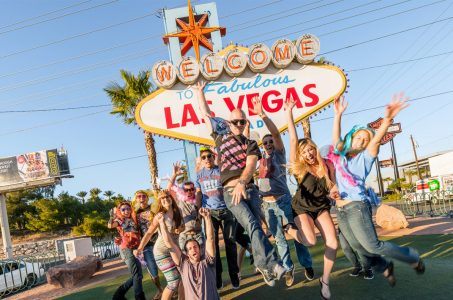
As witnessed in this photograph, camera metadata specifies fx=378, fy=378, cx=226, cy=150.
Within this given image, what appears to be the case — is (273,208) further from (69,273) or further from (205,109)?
(69,273)

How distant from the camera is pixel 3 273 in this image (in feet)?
40.9

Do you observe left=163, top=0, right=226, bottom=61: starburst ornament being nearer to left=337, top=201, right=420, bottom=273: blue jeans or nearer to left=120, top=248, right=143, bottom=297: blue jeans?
left=120, top=248, right=143, bottom=297: blue jeans

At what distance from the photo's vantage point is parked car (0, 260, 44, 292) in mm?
12430

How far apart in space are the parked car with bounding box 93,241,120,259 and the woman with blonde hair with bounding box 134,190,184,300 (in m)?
16.6

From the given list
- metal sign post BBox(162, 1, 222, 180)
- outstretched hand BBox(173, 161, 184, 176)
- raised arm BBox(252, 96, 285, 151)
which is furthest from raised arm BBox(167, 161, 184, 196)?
metal sign post BBox(162, 1, 222, 180)

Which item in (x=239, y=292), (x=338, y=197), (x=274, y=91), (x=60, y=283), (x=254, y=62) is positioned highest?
(x=254, y=62)

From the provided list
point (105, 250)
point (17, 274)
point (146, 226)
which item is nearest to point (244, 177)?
point (146, 226)

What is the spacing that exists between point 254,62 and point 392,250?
7394 millimetres

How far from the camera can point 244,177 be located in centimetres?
389

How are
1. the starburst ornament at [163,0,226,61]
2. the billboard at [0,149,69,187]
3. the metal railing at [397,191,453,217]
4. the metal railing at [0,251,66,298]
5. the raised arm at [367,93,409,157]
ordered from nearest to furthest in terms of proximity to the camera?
the raised arm at [367,93,409,157], the starburst ornament at [163,0,226,61], the metal railing at [0,251,66,298], the metal railing at [397,191,453,217], the billboard at [0,149,69,187]

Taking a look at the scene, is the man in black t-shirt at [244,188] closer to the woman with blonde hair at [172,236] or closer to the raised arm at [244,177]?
the raised arm at [244,177]

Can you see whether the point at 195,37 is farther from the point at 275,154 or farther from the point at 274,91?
the point at 275,154

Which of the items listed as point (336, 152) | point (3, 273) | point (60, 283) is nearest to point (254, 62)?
point (336, 152)

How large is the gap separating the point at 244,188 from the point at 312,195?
0.84m
